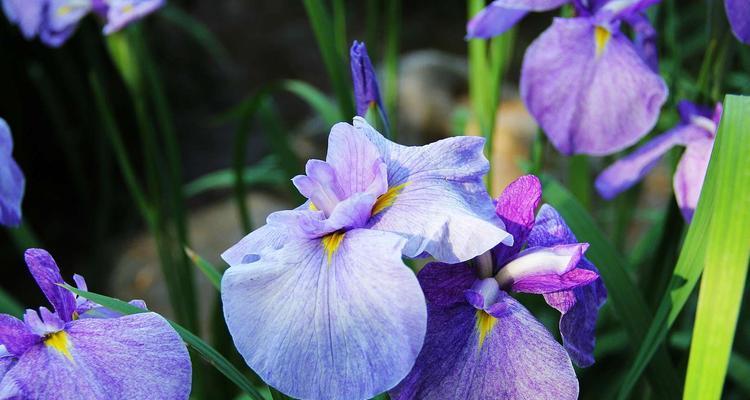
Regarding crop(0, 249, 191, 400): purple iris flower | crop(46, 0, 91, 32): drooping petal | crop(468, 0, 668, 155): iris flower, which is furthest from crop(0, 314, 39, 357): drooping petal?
crop(46, 0, 91, 32): drooping petal

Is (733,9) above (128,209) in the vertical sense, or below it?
above

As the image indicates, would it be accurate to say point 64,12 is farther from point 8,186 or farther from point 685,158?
point 685,158

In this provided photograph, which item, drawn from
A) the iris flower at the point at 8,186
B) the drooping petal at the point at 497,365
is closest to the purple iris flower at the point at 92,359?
the drooping petal at the point at 497,365

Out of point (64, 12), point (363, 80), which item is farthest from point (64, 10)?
point (363, 80)

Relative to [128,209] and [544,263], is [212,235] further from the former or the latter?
[544,263]

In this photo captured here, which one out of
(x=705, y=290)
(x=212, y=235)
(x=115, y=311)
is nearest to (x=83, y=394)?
(x=115, y=311)

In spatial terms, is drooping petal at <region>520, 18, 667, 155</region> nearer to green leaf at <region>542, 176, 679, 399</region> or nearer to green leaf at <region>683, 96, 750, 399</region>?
green leaf at <region>542, 176, 679, 399</region>
